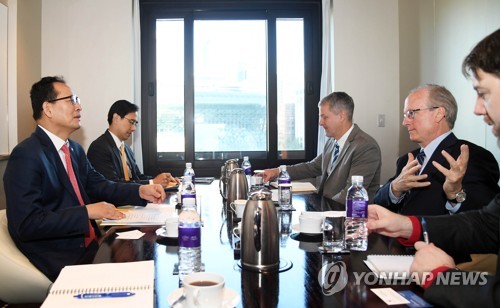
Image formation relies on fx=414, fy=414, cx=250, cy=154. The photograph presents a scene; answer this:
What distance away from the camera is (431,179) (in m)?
2.02

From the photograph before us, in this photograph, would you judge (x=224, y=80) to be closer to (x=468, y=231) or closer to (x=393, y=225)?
(x=393, y=225)

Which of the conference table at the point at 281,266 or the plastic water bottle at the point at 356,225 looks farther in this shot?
the plastic water bottle at the point at 356,225

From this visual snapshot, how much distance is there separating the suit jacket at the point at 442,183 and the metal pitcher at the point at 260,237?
1089mm

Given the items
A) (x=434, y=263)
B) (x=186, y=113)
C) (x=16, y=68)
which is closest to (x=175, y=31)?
(x=186, y=113)

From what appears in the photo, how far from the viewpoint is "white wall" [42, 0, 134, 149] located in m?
4.12

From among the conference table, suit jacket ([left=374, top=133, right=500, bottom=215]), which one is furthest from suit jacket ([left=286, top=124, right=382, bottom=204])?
the conference table

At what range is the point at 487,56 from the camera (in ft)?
3.44

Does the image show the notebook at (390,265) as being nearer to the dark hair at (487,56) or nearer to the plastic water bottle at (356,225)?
the plastic water bottle at (356,225)

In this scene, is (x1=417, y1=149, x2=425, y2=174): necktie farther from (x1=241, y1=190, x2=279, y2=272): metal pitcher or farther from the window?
the window

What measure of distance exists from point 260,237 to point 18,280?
967mm

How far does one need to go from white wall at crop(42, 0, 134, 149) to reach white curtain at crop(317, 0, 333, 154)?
6.43ft

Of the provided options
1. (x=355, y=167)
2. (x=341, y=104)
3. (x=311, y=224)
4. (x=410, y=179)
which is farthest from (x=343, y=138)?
(x=311, y=224)

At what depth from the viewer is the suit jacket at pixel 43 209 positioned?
65.5 inches

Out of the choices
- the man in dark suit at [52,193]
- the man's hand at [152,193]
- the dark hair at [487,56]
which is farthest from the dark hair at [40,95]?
the dark hair at [487,56]
